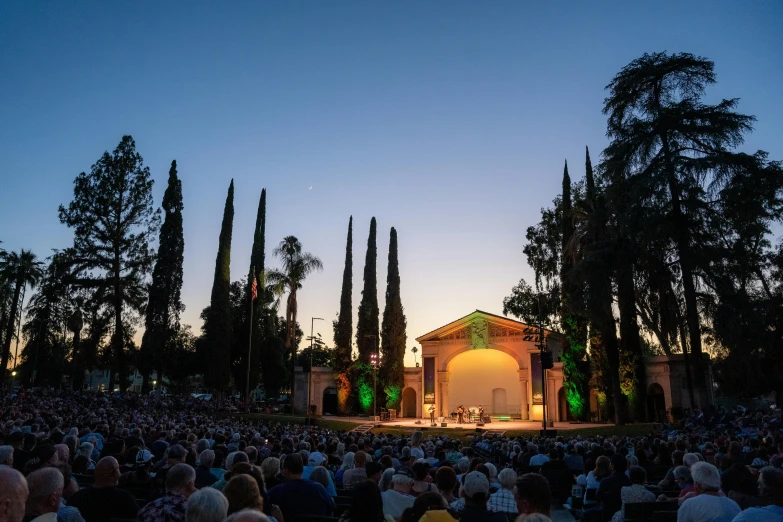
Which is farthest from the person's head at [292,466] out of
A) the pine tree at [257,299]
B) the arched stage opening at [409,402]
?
the pine tree at [257,299]

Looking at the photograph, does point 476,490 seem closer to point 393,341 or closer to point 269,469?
→ point 269,469

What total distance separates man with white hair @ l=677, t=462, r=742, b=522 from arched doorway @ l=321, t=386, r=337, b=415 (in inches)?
1582

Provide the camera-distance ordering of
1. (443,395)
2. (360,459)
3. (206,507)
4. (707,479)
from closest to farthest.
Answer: (206,507) → (707,479) → (360,459) → (443,395)

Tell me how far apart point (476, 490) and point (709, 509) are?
1998mm

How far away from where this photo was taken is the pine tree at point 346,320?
141 feet

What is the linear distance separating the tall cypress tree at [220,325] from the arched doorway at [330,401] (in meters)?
7.65

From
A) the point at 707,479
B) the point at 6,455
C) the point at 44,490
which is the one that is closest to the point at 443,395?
the point at 6,455

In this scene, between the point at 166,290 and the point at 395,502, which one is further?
the point at 166,290

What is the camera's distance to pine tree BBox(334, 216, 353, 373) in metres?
43.0

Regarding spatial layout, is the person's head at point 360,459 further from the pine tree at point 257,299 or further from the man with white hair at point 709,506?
the pine tree at point 257,299

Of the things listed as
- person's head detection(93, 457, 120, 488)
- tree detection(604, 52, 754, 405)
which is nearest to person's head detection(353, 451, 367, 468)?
person's head detection(93, 457, 120, 488)

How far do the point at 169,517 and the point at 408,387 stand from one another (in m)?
40.3

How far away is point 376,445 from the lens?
1353 centimetres

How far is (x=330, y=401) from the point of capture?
44.5m
